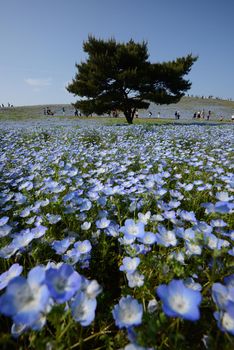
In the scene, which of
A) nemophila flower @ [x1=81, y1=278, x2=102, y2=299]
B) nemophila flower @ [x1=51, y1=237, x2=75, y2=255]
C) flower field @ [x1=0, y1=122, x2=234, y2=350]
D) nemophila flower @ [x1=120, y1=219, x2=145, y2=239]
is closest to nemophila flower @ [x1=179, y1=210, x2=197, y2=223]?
flower field @ [x1=0, y1=122, x2=234, y2=350]

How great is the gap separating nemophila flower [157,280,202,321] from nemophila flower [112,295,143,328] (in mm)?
156

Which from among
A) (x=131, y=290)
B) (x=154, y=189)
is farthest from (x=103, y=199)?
(x=131, y=290)

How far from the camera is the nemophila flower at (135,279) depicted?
1231 millimetres

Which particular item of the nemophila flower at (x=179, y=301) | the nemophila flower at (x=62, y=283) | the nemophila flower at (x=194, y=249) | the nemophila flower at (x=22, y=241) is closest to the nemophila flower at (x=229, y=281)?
the nemophila flower at (x=194, y=249)

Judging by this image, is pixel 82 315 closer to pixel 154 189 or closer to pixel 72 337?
pixel 72 337

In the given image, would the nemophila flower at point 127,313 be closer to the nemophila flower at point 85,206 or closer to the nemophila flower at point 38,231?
the nemophila flower at point 38,231

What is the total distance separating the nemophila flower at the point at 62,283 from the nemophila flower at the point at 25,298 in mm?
24

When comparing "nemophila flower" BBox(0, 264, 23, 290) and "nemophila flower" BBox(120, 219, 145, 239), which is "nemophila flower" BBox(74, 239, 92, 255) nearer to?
"nemophila flower" BBox(120, 219, 145, 239)

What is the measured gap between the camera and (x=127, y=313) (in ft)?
3.40

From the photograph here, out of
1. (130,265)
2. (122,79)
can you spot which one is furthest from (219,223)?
(122,79)

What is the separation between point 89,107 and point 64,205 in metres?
17.4

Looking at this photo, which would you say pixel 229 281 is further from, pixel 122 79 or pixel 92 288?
pixel 122 79

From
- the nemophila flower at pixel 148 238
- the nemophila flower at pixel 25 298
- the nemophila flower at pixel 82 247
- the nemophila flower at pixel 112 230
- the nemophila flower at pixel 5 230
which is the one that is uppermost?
the nemophila flower at pixel 25 298

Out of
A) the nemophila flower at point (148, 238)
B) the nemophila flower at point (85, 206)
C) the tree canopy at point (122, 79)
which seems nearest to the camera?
the nemophila flower at point (148, 238)
